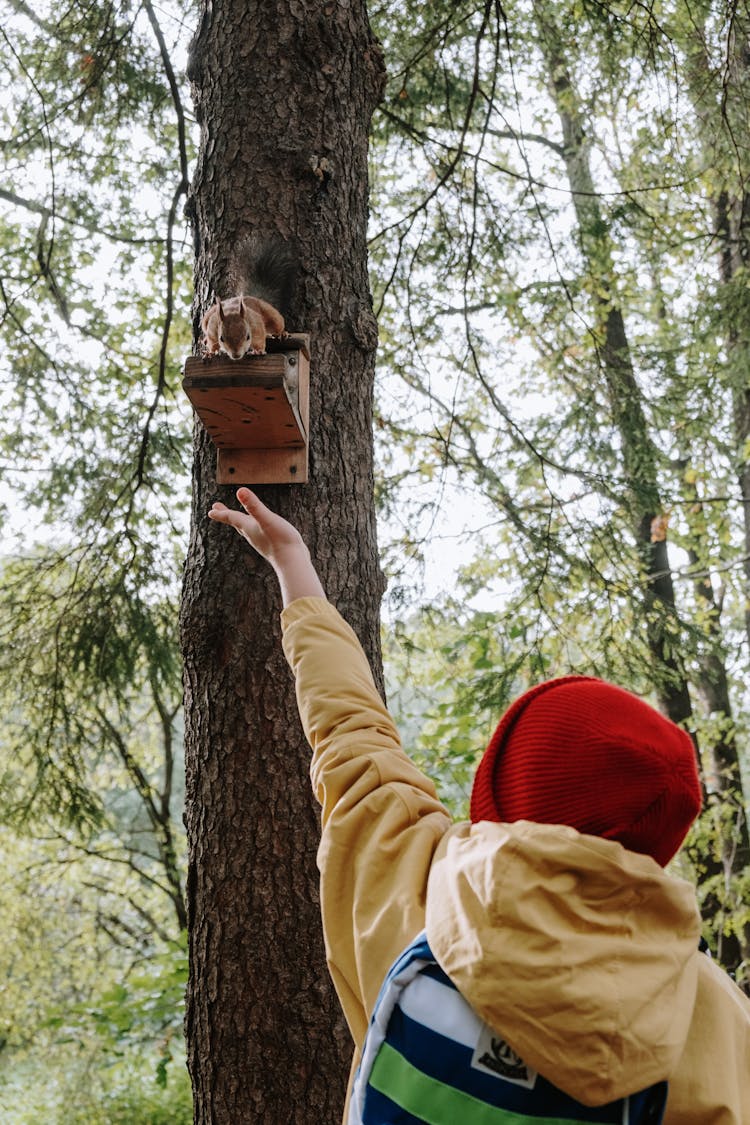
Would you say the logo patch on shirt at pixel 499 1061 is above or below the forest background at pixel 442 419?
below

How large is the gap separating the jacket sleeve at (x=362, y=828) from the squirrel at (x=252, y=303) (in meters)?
0.66

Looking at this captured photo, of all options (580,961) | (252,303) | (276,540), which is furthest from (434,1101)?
(252,303)

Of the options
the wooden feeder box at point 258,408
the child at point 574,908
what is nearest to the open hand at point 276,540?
the wooden feeder box at point 258,408

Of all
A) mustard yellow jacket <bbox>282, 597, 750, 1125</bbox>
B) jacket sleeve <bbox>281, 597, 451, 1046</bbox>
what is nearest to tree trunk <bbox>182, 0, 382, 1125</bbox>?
jacket sleeve <bbox>281, 597, 451, 1046</bbox>

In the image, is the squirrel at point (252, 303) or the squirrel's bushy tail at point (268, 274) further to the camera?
the squirrel's bushy tail at point (268, 274)

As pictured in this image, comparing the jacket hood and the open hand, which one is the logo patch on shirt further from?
the open hand

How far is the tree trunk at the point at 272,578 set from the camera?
61.9 inches

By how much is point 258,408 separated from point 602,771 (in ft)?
3.31

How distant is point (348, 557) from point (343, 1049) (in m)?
0.84

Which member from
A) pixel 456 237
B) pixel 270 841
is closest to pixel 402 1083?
pixel 270 841

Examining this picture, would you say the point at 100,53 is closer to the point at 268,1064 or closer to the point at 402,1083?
the point at 268,1064

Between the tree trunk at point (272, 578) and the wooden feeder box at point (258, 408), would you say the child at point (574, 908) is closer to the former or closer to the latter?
the tree trunk at point (272, 578)

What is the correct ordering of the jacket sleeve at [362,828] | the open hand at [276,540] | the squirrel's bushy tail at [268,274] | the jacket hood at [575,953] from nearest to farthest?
the jacket hood at [575,953], the jacket sleeve at [362,828], the open hand at [276,540], the squirrel's bushy tail at [268,274]

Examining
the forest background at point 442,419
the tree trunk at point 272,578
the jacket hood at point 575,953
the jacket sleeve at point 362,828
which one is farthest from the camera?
the forest background at point 442,419
